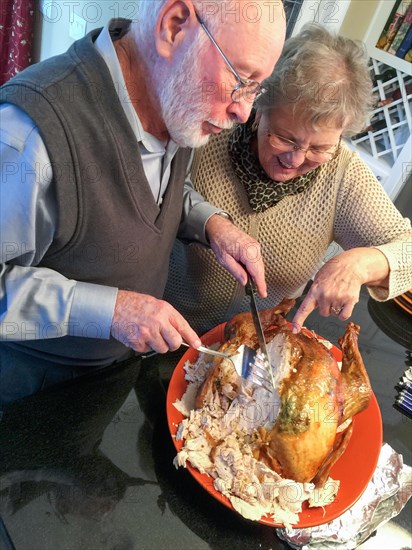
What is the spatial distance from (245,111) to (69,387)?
741 mm

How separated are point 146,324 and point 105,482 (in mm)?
329

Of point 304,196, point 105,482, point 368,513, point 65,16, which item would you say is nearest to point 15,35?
point 65,16

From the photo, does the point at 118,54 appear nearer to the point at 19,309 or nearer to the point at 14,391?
the point at 19,309

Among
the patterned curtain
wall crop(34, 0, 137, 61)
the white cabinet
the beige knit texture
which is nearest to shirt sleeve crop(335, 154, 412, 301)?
the beige knit texture

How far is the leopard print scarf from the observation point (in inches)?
51.4

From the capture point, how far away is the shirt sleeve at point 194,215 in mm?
1274

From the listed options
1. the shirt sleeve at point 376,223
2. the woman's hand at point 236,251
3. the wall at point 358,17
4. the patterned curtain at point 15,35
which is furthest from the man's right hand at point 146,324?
the patterned curtain at point 15,35

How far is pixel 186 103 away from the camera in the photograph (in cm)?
91

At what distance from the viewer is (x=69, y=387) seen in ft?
3.51

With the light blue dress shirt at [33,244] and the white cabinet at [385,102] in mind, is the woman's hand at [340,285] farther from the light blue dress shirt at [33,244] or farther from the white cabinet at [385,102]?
the white cabinet at [385,102]

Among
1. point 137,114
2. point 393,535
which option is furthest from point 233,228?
point 393,535

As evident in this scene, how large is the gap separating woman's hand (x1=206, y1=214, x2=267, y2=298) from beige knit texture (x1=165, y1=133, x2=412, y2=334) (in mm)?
142

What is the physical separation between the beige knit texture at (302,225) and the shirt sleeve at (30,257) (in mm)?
566

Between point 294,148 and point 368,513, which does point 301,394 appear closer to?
point 368,513
